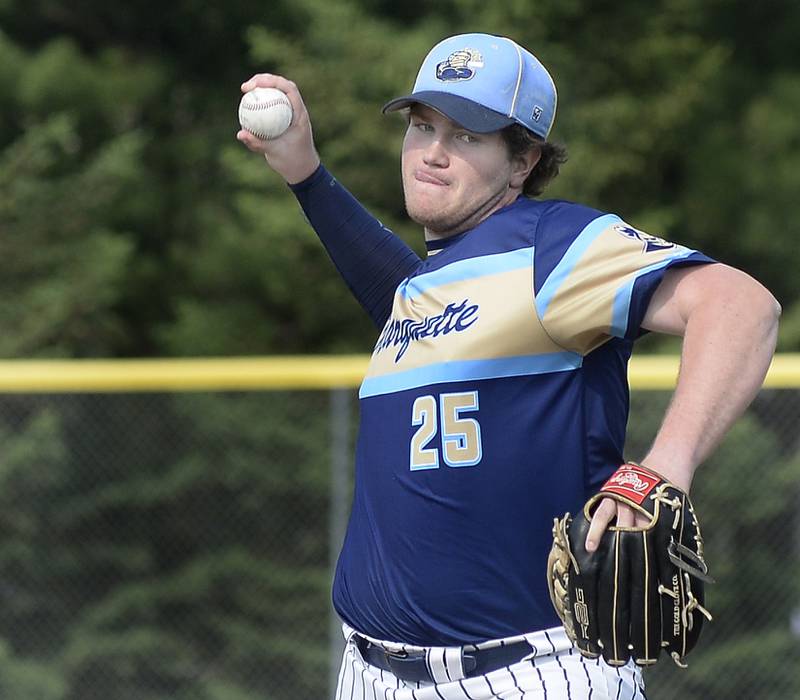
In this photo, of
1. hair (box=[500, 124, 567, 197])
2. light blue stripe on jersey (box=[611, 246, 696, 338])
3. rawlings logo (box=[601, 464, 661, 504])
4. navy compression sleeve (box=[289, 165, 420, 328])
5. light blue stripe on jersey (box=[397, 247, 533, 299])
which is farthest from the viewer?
navy compression sleeve (box=[289, 165, 420, 328])

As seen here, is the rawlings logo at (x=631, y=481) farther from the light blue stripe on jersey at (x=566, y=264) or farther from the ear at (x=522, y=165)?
the ear at (x=522, y=165)

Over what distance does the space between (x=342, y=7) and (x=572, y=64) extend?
1.42 metres

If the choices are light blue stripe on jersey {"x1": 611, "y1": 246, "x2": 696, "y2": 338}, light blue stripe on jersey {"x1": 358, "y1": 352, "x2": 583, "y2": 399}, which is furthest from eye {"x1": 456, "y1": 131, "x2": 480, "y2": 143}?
light blue stripe on jersey {"x1": 611, "y1": 246, "x2": 696, "y2": 338}

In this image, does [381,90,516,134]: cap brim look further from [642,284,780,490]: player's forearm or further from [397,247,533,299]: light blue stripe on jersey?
[642,284,780,490]: player's forearm

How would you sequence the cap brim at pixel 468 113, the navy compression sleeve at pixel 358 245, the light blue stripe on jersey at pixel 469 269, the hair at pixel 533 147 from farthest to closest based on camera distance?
the navy compression sleeve at pixel 358 245 → the hair at pixel 533 147 → the cap brim at pixel 468 113 → the light blue stripe on jersey at pixel 469 269

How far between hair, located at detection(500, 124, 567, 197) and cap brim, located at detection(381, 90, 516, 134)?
67 mm

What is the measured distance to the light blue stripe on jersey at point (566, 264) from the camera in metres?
2.22

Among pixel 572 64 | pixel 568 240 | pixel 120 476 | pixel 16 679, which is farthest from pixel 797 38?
pixel 568 240

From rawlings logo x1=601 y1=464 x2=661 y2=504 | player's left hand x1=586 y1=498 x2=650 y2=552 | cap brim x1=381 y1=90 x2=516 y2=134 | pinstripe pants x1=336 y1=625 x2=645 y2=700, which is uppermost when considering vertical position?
cap brim x1=381 y1=90 x2=516 y2=134

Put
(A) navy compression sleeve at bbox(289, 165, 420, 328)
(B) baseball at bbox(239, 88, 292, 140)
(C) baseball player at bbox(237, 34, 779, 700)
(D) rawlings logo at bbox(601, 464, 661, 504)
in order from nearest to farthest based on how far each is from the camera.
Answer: (D) rawlings logo at bbox(601, 464, 661, 504) → (C) baseball player at bbox(237, 34, 779, 700) → (B) baseball at bbox(239, 88, 292, 140) → (A) navy compression sleeve at bbox(289, 165, 420, 328)

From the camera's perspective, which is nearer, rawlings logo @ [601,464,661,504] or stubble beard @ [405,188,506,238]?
rawlings logo @ [601,464,661,504]

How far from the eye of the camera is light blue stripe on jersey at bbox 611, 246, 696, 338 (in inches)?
82.9

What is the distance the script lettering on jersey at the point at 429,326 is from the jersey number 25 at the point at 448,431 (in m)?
0.13

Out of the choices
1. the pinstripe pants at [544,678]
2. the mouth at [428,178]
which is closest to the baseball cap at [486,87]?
the mouth at [428,178]
